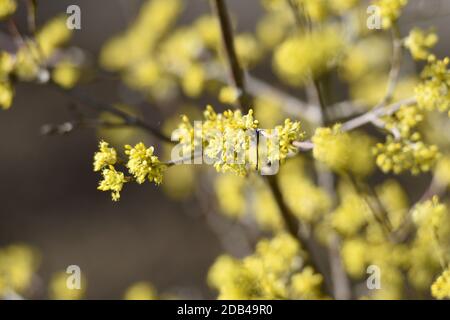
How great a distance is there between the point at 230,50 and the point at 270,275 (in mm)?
410

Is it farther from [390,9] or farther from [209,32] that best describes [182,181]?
[390,9]

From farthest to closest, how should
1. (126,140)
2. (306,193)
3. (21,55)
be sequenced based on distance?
(126,140), (306,193), (21,55)

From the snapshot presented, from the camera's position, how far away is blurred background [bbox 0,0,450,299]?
3352 mm

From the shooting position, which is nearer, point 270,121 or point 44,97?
point 270,121

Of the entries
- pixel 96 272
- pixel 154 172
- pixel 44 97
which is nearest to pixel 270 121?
pixel 154 172

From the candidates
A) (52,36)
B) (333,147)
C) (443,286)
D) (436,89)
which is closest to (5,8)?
(52,36)

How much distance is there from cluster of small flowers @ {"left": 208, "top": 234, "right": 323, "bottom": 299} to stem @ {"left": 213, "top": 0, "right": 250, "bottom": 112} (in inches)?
11.5

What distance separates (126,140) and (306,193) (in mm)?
807

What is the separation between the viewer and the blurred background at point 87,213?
11.0 ft

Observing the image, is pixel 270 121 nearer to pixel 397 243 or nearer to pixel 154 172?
pixel 397 243

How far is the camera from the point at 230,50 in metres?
1.04

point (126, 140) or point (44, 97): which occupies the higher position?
point (44, 97)

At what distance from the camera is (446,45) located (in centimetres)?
347
